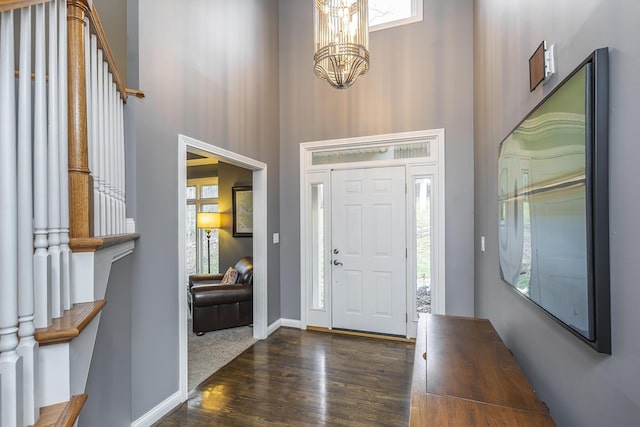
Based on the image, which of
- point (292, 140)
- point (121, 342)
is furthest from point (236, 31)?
point (121, 342)

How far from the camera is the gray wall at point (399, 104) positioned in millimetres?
3369

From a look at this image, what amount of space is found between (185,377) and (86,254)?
177 cm

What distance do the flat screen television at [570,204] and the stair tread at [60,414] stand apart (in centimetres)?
149

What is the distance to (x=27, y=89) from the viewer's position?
0.88 meters

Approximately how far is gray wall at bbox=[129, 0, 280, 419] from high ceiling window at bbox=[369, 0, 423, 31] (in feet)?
5.33

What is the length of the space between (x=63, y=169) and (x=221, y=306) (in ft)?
10.2

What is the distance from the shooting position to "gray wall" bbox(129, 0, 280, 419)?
6.88 ft

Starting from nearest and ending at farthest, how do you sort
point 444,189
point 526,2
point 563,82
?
1. point 563,82
2. point 526,2
3. point 444,189

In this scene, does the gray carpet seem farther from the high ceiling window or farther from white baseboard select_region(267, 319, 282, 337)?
the high ceiling window

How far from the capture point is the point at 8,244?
2.61 feet

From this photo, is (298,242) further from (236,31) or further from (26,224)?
(26,224)

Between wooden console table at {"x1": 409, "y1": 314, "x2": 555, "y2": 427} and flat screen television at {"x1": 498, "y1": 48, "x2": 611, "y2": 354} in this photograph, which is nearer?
flat screen television at {"x1": 498, "y1": 48, "x2": 611, "y2": 354}

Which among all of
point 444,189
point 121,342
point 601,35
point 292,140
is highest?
point 292,140

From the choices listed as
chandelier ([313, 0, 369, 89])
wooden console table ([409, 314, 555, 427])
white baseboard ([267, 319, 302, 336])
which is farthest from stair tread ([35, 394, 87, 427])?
white baseboard ([267, 319, 302, 336])
